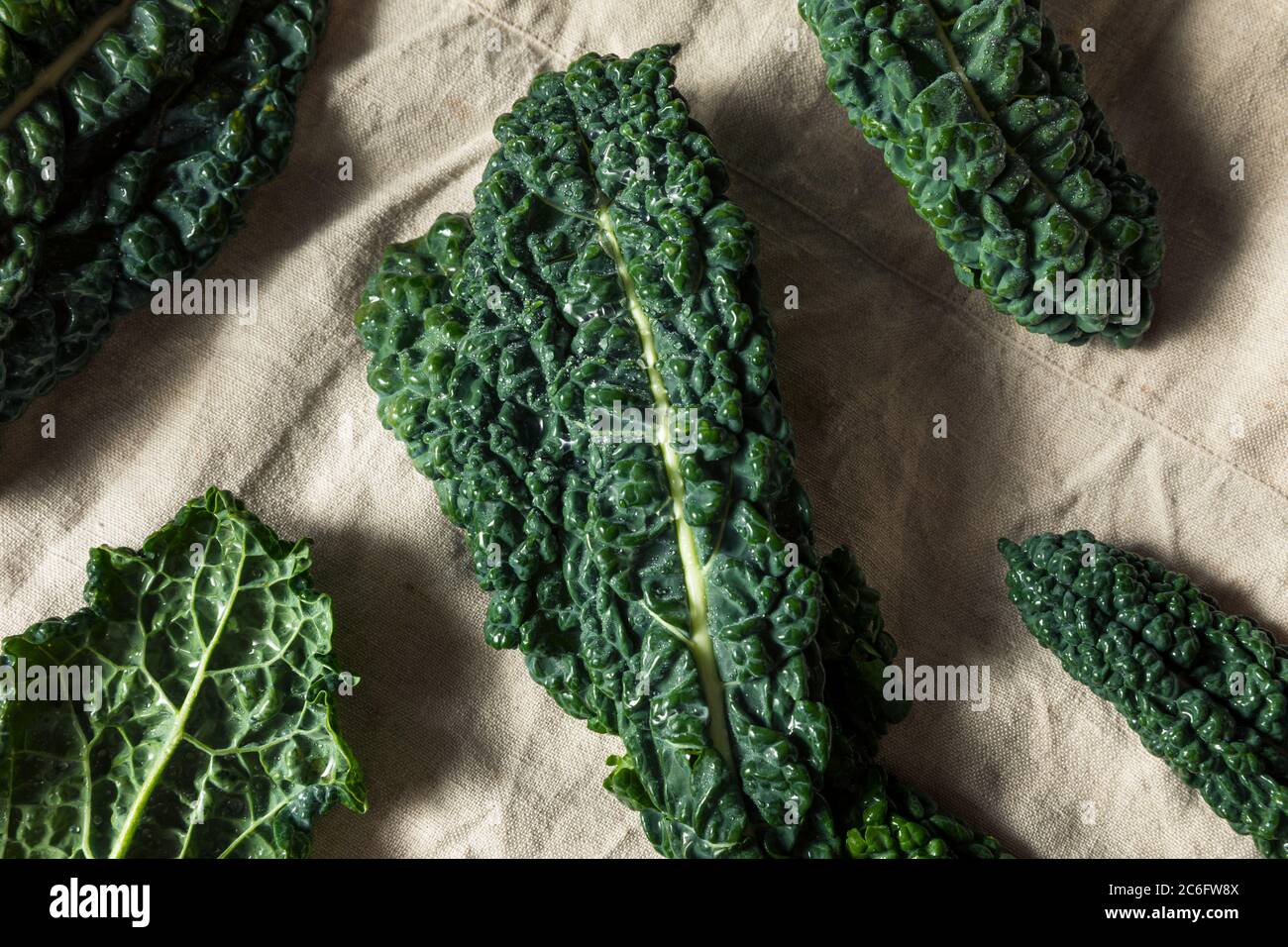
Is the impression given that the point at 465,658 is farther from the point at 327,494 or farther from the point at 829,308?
the point at 829,308

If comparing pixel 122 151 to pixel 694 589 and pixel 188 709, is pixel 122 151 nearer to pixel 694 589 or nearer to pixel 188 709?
pixel 188 709

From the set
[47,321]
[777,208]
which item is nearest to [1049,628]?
[777,208]

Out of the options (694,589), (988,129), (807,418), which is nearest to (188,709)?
(694,589)

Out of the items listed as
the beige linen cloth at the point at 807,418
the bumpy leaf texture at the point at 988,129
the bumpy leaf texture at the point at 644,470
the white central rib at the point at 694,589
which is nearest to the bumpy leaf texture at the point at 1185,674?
the beige linen cloth at the point at 807,418

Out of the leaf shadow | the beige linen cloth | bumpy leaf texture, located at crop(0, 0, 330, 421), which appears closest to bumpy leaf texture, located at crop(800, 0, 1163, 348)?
the beige linen cloth

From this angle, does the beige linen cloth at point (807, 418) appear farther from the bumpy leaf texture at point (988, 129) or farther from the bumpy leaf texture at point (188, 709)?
the bumpy leaf texture at point (988, 129)

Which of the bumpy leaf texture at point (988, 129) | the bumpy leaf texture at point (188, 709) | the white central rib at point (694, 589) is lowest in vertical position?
the bumpy leaf texture at point (188, 709)

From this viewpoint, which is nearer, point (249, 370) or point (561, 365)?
point (561, 365)

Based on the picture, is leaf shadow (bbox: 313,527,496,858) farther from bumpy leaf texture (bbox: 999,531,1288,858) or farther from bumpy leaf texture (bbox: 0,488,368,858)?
bumpy leaf texture (bbox: 999,531,1288,858)
